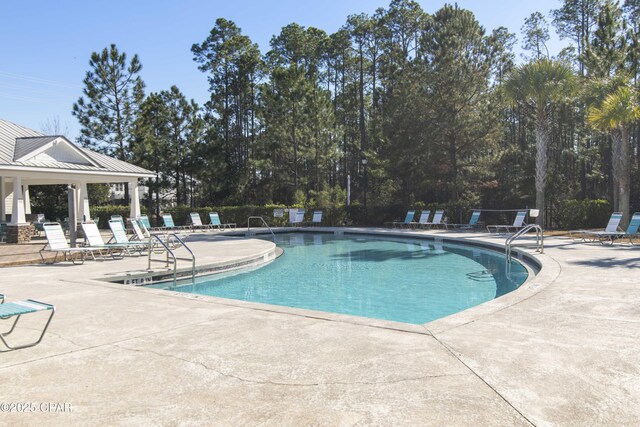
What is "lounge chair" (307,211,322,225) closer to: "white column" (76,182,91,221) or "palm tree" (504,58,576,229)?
"palm tree" (504,58,576,229)

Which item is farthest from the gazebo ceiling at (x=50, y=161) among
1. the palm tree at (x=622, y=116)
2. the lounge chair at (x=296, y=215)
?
the palm tree at (x=622, y=116)

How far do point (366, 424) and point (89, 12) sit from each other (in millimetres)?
15387

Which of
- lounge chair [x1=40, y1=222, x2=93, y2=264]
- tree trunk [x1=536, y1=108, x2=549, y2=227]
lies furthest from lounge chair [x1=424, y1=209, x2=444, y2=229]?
lounge chair [x1=40, y1=222, x2=93, y2=264]

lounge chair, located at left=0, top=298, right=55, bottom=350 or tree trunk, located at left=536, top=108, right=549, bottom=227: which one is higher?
tree trunk, located at left=536, top=108, right=549, bottom=227

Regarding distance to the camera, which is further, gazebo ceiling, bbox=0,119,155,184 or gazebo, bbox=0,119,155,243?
gazebo ceiling, bbox=0,119,155,184

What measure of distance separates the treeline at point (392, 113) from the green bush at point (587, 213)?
1169mm

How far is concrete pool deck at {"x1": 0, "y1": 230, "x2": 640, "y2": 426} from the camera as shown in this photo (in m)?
2.69

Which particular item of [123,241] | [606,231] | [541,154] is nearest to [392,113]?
[541,154]

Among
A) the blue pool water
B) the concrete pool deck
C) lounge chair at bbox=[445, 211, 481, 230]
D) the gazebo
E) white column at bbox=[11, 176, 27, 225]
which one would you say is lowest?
the blue pool water

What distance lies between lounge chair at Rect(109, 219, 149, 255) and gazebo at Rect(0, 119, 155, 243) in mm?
2169

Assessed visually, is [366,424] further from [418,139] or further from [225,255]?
[418,139]

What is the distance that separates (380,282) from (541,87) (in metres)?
12.3

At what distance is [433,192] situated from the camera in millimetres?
28500

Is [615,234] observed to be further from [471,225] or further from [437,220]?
[437,220]
